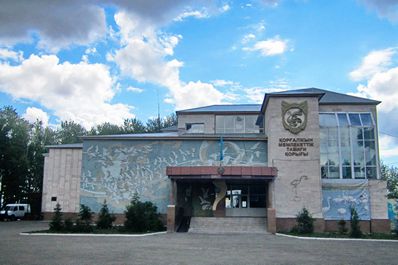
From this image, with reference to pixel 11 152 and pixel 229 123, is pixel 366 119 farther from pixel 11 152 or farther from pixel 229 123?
pixel 11 152

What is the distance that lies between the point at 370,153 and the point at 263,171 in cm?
929

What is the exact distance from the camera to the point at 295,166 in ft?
95.5

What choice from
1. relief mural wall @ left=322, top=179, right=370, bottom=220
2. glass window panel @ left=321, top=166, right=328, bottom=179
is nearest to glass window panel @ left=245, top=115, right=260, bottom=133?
glass window panel @ left=321, top=166, right=328, bottom=179

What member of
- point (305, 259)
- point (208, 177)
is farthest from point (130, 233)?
point (305, 259)

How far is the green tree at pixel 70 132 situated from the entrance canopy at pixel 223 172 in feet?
142

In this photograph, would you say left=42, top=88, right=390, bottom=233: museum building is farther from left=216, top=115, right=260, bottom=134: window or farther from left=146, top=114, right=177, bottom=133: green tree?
left=146, top=114, right=177, bottom=133: green tree

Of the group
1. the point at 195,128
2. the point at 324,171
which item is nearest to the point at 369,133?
the point at 324,171

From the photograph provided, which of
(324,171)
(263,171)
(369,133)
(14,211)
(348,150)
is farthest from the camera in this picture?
(14,211)

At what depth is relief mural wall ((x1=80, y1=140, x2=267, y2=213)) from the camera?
3145 cm

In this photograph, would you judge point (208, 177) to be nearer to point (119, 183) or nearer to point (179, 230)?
point (179, 230)

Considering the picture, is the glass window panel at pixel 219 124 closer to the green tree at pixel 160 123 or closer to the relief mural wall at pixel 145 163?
the relief mural wall at pixel 145 163

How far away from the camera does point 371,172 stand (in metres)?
31.6

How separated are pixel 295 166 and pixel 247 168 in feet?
11.3

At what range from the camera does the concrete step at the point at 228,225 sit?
91.6 feet
